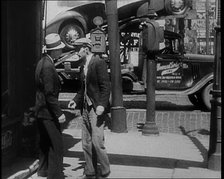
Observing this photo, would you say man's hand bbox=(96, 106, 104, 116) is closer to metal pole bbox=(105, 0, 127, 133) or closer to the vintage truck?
metal pole bbox=(105, 0, 127, 133)

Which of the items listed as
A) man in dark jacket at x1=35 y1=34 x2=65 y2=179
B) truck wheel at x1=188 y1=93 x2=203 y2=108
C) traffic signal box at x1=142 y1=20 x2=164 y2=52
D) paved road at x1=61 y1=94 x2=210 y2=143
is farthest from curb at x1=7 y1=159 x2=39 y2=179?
truck wheel at x1=188 y1=93 x2=203 y2=108

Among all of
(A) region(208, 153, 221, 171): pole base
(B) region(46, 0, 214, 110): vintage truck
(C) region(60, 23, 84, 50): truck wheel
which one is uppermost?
(C) region(60, 23, 84, 50): truck wheel

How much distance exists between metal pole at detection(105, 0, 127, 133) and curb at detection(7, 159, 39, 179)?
3253mm


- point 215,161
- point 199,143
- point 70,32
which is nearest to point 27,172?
point 215,161

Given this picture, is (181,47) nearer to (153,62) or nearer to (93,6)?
(153,62)

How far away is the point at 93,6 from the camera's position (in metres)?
18.0

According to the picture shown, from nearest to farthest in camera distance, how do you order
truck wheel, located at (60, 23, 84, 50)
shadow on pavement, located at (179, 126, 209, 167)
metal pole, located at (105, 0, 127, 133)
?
shadow on pavement, located at (179, 126, 209, 167) < metal pole, located at (105, 0, 127, 133) < truck wheel, located at (60, 23, 84, 50)

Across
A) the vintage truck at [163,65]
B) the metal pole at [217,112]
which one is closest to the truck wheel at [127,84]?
the vintage truck at [163,65]

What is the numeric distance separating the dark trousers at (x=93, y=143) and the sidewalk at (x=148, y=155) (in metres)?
0.35

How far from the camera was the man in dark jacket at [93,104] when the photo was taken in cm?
620

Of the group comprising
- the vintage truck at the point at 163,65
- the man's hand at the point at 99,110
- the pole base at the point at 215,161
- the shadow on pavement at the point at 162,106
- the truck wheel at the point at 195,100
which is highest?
the vintage truck at the point at 163,65

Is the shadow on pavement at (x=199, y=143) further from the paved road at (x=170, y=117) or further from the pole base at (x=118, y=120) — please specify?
the pole base at (x=118, y=120)

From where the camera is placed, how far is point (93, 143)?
6258 mm

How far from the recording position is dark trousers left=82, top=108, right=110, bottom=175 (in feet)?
20.5
